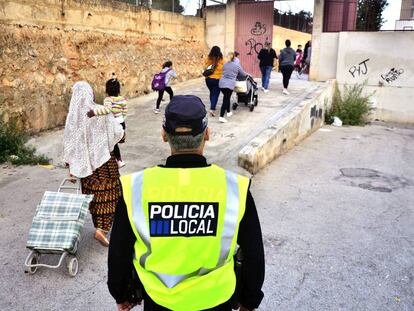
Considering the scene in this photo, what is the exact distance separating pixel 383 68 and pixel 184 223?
1315cm

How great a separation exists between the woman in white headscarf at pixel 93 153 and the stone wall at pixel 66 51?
13.8ft

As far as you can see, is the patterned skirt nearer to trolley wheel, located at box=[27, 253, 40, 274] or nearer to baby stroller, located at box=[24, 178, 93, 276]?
baby stroller, located at box=[24, 178, 93, 276]

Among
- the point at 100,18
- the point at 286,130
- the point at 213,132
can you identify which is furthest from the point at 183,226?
the point at 100,18

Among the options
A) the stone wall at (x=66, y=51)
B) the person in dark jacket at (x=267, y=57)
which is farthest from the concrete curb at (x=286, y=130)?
the stone wall at (x=66, y=51)

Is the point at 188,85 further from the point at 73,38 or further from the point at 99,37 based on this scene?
the point at 73,38

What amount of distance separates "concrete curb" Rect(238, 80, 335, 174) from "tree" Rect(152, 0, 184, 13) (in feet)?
18.2

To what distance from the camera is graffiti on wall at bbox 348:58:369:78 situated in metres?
13.3

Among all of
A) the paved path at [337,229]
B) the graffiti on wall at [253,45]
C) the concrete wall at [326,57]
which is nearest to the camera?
the paved path at [337,229]

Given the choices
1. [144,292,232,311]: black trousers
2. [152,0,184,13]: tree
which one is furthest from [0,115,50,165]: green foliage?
[152,0,184,13]: tree

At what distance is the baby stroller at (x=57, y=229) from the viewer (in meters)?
3.56

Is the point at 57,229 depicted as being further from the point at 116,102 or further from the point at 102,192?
the point at 116,102

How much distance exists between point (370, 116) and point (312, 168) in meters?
7.01

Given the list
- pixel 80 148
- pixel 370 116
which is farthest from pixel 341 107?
pixel 80 148

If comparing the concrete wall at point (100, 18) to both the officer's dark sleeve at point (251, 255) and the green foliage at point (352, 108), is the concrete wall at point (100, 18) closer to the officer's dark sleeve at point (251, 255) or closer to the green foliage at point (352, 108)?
the green foliage at point (352, 108)
